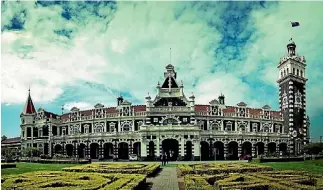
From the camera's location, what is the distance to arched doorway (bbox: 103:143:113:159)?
54219 mm

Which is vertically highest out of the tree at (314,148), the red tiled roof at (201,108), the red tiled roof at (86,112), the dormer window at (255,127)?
the red tiled roof at (201,108)

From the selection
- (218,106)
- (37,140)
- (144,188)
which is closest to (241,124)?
(218,106)

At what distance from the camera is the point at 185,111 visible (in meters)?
50.4

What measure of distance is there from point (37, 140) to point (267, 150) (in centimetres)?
3609

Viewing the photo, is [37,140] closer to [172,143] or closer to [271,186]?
[172,143]

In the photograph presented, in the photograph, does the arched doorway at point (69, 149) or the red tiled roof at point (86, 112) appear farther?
the red tiled roof at point (86, 112)

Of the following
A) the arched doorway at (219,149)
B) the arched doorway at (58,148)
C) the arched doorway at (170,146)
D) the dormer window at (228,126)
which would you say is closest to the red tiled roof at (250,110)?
the dormer window at (228,126)

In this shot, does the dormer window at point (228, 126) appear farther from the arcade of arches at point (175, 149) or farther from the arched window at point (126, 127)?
the arched window at point (126, 127)

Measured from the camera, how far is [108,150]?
54.7 m

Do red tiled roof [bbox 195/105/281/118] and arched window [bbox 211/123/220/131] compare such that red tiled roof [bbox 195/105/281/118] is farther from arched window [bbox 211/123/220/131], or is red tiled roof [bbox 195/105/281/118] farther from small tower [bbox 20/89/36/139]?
small tower [bbox 20/89/36/139]

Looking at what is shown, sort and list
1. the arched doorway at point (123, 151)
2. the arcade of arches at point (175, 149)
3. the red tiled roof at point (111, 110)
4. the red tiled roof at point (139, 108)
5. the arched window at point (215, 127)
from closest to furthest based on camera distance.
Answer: the arcade of arches at point (175, 149)
the arched doorway at point (123, 151)
the arched window at point (215, 127)
the red tiled roof at point (139, 108)
the red tiled roof at point (111, 110)

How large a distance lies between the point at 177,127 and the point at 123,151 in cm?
1029

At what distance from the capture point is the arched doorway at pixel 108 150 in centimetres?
5422

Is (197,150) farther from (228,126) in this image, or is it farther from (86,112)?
(86,112)
